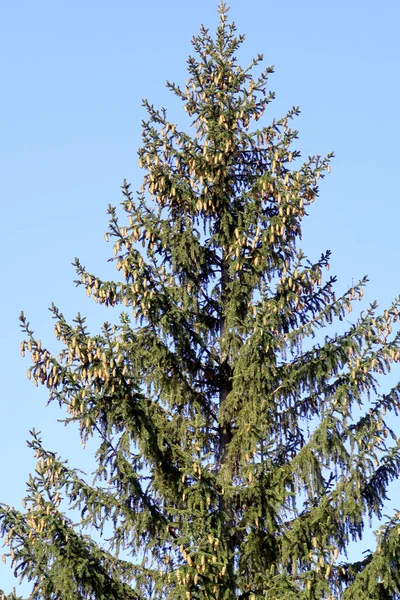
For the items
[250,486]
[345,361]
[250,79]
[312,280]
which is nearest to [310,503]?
[250,486]

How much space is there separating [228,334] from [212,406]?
118 centimetres

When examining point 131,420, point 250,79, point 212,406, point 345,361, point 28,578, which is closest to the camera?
point 28,578

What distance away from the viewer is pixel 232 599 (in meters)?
13.7

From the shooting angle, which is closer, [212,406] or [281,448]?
[281,448]

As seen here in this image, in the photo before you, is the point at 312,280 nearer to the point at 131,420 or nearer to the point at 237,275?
the point at 237,275

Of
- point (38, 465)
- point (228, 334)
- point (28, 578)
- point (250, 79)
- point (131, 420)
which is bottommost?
point (28, 578)

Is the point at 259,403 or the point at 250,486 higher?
the point at 259,403

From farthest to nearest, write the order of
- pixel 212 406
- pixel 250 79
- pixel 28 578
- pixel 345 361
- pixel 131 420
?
pixel 250 79, pixel 212 406, pixel 345 361, pixel 131 420, pixel 28 578

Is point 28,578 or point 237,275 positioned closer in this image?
point 28,578

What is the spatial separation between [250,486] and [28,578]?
306cm

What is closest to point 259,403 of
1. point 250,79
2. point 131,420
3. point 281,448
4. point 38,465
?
point 281,448

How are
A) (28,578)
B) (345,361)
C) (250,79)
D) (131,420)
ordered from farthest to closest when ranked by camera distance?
(250,79) < (345,361) < (131,420) < (28,578)

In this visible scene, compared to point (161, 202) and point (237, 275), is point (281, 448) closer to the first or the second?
point (237, 275)

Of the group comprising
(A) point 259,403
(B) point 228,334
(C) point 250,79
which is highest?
(C) point 250,79
